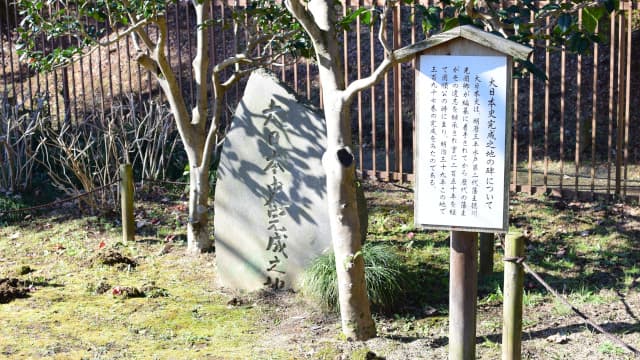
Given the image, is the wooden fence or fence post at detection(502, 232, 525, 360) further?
the wooden fence

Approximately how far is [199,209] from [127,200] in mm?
886

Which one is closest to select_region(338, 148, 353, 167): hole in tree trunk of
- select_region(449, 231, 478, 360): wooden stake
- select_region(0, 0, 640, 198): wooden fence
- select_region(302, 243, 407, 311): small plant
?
select_region(449, 231, 478, 360): wooden stake

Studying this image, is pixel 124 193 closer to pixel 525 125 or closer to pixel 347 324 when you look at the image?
pixel 347 324

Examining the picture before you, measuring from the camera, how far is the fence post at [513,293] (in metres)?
4.44

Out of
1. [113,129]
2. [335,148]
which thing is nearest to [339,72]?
[335,148]

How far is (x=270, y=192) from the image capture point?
6684 mm

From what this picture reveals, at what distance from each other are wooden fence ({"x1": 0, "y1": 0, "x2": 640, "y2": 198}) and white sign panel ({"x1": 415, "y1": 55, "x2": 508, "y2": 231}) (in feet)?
11.4

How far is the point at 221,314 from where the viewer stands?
632 centimetres

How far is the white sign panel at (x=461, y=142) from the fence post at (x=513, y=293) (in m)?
0.11

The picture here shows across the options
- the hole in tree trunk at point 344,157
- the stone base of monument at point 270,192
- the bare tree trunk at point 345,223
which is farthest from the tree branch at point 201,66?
the hole in tree trunk at point 344,157

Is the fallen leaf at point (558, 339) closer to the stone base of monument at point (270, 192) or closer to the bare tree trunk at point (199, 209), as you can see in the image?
the stone base of monument at point (270, 192)

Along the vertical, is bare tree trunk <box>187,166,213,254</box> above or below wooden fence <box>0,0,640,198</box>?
below

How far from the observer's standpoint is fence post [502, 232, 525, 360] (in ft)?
14.6

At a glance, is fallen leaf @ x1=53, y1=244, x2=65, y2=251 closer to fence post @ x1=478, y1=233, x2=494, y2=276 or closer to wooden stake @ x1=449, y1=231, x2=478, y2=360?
fence post @ x1=478, y1=233, x2=494, y2=276
